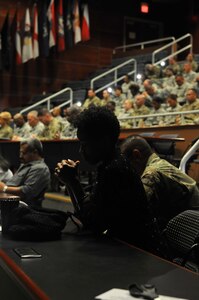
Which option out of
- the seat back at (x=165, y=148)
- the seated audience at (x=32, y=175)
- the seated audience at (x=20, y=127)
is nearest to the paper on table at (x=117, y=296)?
the seated audience at (x=32, y=175)

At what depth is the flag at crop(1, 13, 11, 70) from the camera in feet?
35.8

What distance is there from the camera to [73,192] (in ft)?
5.53

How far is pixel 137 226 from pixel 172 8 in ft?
44.7

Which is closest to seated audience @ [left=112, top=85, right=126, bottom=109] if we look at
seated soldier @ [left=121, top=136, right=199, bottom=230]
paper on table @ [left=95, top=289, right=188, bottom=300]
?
seated soldier @ [left=121, top=136, right=199, bottom=230]

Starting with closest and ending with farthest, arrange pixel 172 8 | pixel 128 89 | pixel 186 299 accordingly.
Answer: pixel 186 299
pixel 128 89
pixel 172 8

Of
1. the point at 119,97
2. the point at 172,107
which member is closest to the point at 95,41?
the point at 119,97

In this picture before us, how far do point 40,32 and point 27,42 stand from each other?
48 cm

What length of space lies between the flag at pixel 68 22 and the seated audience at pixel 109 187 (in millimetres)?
10382

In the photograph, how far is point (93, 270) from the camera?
113 centimetres

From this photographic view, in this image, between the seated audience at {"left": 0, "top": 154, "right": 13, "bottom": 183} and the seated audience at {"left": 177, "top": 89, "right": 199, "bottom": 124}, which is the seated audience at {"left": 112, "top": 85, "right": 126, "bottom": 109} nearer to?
the seated audience at {"left": 177, "top": 89, "right": 199, "bottom": 124}

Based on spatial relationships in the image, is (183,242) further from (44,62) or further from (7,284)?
(44,62)

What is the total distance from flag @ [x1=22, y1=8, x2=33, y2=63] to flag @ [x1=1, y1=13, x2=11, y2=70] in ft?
1.22

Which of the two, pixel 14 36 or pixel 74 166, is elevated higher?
pixel 14 36

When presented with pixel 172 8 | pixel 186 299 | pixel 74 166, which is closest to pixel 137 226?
pixel 74 166
